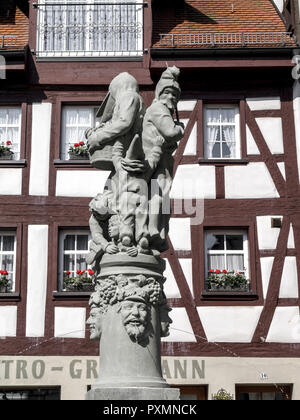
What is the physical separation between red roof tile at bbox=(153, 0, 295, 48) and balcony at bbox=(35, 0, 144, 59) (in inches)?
22.3

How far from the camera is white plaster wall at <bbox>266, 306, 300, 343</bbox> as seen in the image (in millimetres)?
13070

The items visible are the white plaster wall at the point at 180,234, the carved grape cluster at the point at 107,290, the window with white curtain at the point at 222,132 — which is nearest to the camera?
the carved grape cluster at the point at 107,290

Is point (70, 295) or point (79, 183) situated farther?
point (79, 183)

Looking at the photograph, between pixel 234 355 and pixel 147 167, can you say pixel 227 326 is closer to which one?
pixel 234 355

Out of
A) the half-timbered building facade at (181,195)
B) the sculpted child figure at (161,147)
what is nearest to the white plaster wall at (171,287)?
the half-timbered building facade at (181,195)

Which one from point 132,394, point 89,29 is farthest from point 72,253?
point 132,394

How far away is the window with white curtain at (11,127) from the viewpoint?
14.3 meters

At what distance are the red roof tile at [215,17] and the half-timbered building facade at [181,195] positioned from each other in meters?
0.08

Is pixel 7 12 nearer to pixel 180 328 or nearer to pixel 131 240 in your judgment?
pixel 180 328

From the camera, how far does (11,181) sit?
13961mm

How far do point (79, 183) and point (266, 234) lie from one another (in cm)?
377

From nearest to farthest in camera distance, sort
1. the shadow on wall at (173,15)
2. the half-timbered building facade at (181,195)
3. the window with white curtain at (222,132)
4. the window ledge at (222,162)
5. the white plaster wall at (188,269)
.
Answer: the half-timbered building facade at (181,195) → the white plaster wall at (188,269) → the window ledge at (222,162) → the window with white curtain at (222,132) → the shadow on wall at (173,15)

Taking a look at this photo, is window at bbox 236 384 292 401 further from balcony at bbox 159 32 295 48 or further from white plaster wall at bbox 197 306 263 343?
balcony at bbox 159 32 295 48

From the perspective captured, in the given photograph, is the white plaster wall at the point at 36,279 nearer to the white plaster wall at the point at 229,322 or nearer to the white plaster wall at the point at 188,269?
the white plaster wall at the point at 188,269
